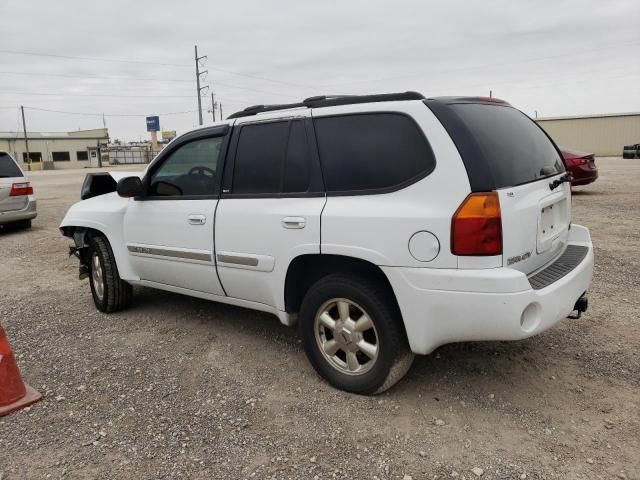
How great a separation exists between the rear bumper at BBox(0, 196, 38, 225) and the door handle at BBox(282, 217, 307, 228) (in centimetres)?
866

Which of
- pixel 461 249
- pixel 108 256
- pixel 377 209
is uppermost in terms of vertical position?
pixel 377 209

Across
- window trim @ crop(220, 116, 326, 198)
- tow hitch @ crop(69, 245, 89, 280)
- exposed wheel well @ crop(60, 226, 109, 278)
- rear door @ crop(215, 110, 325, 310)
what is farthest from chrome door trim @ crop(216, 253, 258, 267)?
tow hitch @ crop(69, 245, 89, 280)

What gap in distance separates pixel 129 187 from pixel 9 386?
174 centimetres

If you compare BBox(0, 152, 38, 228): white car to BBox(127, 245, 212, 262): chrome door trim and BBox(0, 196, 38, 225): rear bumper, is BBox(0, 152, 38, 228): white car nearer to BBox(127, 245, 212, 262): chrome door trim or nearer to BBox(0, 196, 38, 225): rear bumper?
BBox(0, 196, 38, 225): rear bumper

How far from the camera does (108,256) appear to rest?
15.7 feet

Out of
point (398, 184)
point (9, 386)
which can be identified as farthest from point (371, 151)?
point (9, 386)

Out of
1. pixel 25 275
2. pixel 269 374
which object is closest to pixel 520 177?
pixel 269 374

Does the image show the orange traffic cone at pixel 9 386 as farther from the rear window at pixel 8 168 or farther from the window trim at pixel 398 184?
the rear window at pixel 8 168

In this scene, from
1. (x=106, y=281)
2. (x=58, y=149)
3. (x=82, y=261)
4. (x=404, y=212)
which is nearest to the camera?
(x=404, y=212)

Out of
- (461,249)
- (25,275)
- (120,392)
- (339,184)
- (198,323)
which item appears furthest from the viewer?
(25,275)

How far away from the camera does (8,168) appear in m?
9.84

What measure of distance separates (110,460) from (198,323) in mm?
1946

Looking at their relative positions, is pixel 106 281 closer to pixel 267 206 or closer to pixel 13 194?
pixel 267 206

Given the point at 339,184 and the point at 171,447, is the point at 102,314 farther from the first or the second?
the point at 339,184
